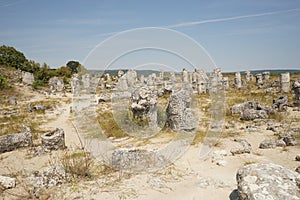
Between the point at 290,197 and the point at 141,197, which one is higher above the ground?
the point at 290,197

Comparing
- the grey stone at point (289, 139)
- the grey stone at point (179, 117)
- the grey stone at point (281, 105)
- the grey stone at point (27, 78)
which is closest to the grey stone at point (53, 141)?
the grey stone at point (179, 117)

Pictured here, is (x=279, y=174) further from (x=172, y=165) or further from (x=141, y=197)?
(x=172, y=165)

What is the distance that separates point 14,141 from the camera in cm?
808

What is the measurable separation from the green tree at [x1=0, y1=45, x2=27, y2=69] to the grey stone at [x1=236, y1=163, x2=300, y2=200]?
46.9m

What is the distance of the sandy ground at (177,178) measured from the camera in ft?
14.9

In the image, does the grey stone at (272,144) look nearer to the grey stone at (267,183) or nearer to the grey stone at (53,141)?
the grey stone at (267,183)

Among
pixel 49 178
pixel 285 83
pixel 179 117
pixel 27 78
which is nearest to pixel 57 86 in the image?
pixel 27 78

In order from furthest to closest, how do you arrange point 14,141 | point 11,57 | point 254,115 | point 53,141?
1. point 11,57
2. point 254,115
3. point 14,141
4. point 53,141

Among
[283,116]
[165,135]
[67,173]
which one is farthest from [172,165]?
[283,116]

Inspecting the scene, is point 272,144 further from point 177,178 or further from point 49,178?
point 49,178

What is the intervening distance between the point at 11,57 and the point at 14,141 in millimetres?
42155

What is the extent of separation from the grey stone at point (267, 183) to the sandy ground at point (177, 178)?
93 cm

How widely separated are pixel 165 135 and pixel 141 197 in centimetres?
485

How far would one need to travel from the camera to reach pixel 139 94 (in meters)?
10.0
